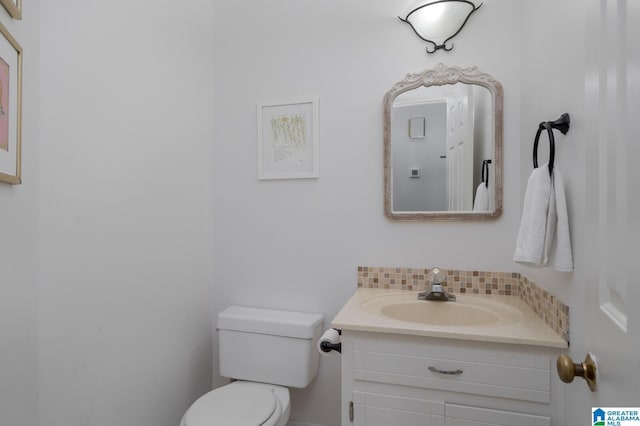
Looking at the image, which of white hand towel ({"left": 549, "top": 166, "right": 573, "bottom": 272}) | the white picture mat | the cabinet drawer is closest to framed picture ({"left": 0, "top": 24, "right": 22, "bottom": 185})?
the white picture mat

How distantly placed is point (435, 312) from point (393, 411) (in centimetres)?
47

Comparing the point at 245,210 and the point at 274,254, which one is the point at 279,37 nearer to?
the point at 245,210

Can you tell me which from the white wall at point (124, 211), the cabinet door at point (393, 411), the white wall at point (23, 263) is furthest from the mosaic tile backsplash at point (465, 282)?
the white wall at point (23, 263)

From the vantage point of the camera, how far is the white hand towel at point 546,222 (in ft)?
3.29

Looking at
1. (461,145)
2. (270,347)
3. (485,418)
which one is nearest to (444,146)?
(461,145)

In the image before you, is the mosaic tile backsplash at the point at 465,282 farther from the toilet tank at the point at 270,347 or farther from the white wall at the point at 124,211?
→ the white wall at the point at 124,211

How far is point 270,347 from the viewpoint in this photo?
1.65 metres

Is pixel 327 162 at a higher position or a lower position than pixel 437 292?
higher

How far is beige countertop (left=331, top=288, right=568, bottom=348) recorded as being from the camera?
3.47 feet

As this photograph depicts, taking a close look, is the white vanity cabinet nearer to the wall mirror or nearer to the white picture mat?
the wall mirror

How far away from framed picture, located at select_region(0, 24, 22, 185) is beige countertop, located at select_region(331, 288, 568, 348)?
103cm

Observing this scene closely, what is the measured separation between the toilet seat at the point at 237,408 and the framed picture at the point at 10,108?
3.36 feet

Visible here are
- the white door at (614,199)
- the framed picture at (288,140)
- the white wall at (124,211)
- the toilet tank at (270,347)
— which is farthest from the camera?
the framed picture at (288,140)

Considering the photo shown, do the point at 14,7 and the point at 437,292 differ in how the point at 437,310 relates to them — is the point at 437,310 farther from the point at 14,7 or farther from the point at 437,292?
the point at 14,7
